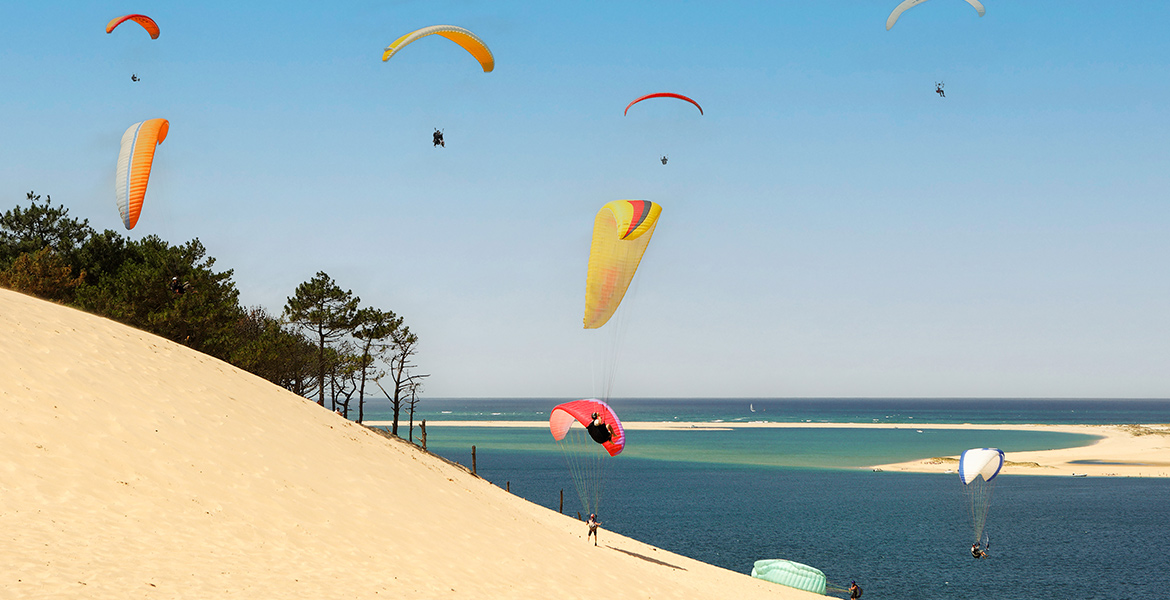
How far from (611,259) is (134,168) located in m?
15.6

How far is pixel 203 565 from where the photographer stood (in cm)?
1455

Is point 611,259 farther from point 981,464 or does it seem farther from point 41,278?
point 41,278

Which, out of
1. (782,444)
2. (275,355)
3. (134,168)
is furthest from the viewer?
(782,444)

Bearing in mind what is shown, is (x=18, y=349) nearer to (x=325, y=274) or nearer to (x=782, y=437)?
(x=325, y=274)

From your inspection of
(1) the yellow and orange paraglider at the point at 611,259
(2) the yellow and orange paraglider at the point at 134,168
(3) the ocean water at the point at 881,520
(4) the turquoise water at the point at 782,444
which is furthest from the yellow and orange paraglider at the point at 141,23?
(4) the turquoise water at the point at 782,444

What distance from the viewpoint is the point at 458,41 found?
2611 cm

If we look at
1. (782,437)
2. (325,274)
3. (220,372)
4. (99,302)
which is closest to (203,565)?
(220,372)

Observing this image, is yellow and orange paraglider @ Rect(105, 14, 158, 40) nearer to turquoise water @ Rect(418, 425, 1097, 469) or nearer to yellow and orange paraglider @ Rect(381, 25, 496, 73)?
yellow and orange paraglider @ Rect(381, 25, 496, 73)

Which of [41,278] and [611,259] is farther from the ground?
[41,278]

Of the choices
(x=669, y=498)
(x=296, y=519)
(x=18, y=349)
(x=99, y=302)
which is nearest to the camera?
(x=296, y=519)

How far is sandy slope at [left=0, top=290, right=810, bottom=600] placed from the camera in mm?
14039

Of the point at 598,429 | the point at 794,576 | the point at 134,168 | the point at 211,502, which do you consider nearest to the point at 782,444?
the point at 794,576

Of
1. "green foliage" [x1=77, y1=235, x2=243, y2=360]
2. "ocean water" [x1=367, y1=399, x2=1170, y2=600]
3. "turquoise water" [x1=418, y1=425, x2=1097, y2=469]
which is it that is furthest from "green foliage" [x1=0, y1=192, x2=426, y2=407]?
"turquoise water" [x1=418, y1=425, x2=1097, y2=469]

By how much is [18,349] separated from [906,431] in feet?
663
